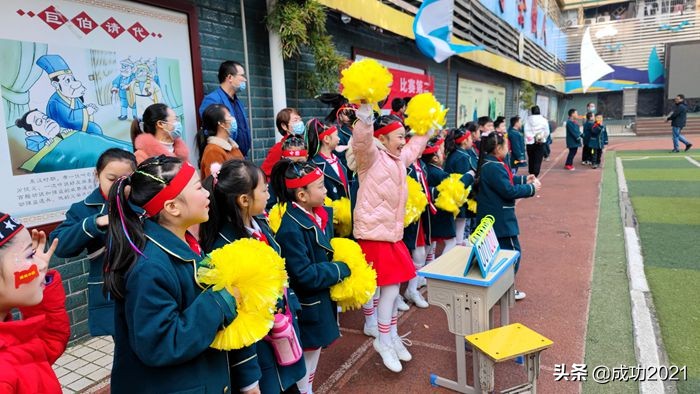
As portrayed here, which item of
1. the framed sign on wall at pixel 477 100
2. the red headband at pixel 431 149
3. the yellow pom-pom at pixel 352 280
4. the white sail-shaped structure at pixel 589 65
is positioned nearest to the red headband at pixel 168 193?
the yellow pom-pom at pixel 352 280

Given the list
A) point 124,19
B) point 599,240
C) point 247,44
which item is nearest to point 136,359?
point 124,19

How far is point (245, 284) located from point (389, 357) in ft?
6.28

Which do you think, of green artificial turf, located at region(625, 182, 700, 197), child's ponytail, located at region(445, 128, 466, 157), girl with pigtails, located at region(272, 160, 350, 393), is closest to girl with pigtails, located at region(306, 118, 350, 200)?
girl with pigtails, located at region(272, 160, 350, 393)

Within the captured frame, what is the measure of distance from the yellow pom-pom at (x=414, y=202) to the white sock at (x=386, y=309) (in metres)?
0.78

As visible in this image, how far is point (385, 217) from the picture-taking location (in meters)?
3.22

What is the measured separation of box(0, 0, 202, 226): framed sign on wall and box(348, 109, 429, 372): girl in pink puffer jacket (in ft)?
7.68

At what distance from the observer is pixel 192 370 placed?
164 cm

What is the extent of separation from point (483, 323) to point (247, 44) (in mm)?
4286

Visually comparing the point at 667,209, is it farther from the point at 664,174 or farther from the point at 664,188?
the point at 664,174

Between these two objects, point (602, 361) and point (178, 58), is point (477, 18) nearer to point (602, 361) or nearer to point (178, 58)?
point (178, 58)

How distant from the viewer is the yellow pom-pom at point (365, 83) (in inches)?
106

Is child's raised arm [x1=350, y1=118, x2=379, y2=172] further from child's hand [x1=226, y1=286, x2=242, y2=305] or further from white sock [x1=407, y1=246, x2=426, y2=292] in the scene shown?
white sock [x1=407, y1=246, x2=426, y2=292]

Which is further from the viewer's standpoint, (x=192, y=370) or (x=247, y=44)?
(x=247, y=44)

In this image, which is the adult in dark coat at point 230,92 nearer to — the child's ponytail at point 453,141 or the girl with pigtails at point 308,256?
the girl with pigtails at point 308,256
